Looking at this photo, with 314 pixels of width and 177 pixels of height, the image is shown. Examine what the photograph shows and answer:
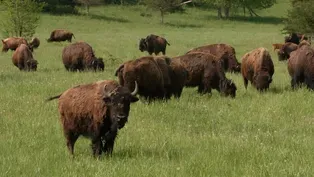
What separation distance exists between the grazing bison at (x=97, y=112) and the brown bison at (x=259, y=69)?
27.2 feet

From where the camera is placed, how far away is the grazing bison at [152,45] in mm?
31828

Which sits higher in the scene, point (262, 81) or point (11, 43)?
point (262, 81)

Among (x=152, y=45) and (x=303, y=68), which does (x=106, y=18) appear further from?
(x=303, y=68)

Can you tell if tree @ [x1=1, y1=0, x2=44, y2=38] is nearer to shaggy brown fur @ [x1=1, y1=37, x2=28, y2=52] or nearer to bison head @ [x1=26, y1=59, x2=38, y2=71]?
shaggy brown fur @ [x1=1, y1=37, x2=28, y2=52]

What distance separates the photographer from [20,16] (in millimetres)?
39000

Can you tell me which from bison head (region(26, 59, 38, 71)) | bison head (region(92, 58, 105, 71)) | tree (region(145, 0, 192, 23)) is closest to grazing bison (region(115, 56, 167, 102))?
bison head (region(92, 58, 105, 71))

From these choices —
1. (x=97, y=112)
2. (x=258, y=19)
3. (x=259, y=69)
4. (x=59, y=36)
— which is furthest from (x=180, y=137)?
(x=258, y=19)

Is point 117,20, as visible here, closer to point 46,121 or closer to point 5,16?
point 5,16

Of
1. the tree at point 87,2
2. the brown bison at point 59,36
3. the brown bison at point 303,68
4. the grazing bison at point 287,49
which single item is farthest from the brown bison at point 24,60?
the tree at point 87,2

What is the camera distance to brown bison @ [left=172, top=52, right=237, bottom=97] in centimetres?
1511

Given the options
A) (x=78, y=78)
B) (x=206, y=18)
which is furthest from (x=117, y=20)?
(x=78, y=78)

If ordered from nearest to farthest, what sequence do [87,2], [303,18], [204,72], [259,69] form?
[204,72], [259,69], [303,18], [87,2]

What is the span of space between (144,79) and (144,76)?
0.07m

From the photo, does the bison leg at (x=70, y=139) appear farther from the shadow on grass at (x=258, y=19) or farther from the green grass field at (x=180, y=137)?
the shadow on grass at (x=258, y=19)
